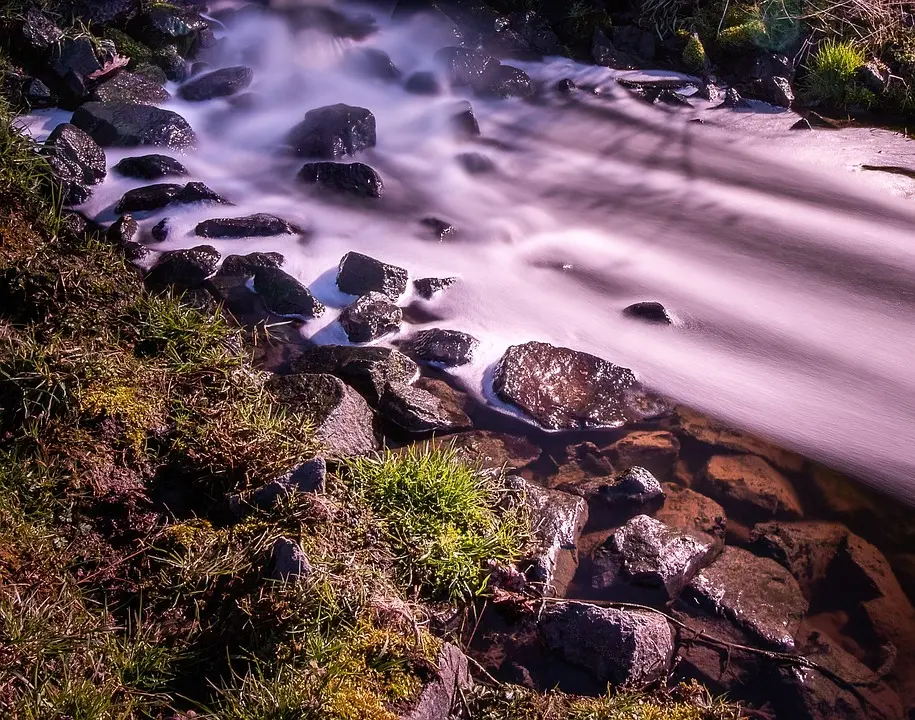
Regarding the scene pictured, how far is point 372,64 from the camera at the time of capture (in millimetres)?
8219

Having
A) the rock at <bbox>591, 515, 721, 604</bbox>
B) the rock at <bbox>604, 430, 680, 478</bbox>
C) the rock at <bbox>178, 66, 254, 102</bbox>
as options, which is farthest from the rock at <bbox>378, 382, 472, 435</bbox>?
the rock at <bbox>178, 66, 254, 102</bbox>

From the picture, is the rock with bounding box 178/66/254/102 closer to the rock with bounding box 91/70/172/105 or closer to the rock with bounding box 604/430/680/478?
the rock with bounding box 91/70/172/105

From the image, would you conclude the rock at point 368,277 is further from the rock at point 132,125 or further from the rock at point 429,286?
the rock at point 132,125

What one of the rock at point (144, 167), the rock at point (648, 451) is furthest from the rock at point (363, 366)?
the rock at point (144, 167)

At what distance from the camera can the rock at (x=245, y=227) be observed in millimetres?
5449

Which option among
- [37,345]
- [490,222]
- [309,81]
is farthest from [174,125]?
[37,345]

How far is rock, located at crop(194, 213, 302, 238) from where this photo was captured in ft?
17.9

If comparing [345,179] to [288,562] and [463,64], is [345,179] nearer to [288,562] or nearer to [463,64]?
[463,64]

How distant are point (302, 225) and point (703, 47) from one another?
5276 millimetres

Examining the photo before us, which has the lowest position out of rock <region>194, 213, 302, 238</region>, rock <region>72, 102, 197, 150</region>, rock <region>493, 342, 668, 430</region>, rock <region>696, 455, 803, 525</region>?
rock <region>696, 455, 803, 525</region>

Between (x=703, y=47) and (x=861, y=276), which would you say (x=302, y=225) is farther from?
(x=703, y=47)

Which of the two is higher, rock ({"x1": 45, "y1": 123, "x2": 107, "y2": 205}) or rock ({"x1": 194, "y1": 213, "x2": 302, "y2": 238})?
rock ({"x1": 45, "y1": 123, "x2": 107, "y2": 205})

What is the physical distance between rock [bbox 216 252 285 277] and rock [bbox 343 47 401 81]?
3.82 meters

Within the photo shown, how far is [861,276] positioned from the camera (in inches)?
220
